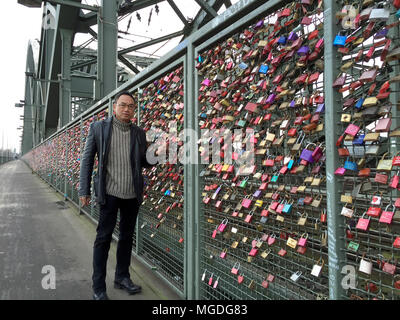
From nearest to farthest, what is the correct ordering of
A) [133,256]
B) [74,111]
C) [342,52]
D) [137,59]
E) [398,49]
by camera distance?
[398,49]
[342,52]
[133,256]
[137,59]
[74,111]

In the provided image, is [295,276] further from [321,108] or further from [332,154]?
[321,108]

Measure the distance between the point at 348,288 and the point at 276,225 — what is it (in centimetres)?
49

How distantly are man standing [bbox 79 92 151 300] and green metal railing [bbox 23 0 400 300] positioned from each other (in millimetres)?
359

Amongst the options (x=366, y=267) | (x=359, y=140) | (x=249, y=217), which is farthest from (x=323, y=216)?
(x=249, y=217)

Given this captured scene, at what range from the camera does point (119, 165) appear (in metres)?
2.73

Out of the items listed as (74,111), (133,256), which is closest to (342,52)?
(133,256)

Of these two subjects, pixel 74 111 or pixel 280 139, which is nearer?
pixel 280 139

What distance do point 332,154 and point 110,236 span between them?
78.9 inches

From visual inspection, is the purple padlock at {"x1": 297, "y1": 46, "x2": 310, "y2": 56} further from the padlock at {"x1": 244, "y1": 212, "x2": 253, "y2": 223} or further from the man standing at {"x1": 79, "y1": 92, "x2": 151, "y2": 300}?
the man standing at {"x1": 79, "y1": 92, "x2": 151, "y2": 300}

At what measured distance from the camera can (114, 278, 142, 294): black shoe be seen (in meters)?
2.79

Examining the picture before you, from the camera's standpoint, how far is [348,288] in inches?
54.4

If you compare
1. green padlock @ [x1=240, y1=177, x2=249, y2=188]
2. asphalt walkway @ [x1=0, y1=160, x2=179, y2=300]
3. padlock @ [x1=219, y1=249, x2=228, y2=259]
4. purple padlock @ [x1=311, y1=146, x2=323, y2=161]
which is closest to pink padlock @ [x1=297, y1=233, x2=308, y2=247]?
purple padlock @ [x1=311, y1=146, x2=323, y2=161]
